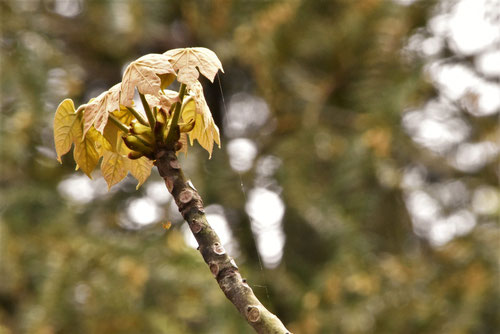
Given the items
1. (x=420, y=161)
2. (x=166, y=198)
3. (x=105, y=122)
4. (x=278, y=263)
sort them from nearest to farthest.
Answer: (x=105, y=122) → (x=166, y=198) → (x=278, y=263) → (x=420, y=161)

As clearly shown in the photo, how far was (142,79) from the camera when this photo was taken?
1.66 feet

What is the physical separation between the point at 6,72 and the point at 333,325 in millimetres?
1218

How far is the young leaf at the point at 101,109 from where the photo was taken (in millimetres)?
518

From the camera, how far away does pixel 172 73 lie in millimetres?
541

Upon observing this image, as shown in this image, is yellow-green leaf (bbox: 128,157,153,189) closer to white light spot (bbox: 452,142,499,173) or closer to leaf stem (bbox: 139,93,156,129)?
leaf stem (bbox: 139,93,156,129)

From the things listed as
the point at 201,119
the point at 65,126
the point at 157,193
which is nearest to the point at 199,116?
the point at 201,119

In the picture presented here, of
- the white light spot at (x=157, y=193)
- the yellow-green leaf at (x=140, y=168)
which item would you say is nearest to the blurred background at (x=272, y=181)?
the white light spot at (x=157, y=193)

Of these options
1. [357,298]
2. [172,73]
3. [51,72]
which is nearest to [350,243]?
[357,298]

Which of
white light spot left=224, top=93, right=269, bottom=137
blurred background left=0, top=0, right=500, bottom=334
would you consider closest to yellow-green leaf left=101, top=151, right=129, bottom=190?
blurred background left=0, top=0, right=500, bottom=334

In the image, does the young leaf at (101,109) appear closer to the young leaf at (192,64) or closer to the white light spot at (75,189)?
the young leaf at (192,64)

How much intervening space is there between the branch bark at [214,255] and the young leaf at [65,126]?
11cm

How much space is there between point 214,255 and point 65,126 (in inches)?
8.5

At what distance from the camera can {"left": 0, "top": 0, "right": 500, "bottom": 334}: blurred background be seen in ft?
6.20

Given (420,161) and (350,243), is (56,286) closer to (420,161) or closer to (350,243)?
(350,243)
